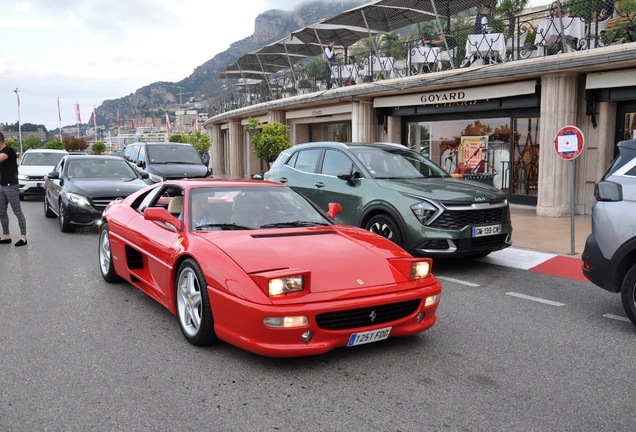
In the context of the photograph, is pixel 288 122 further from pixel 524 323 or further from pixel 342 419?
pixel 342 419

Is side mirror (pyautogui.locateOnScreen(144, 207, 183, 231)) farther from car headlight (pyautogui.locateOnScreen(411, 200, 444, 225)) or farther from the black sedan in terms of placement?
the black sedan

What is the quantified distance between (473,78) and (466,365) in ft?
36.4

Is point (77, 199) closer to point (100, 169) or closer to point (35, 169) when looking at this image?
point (100, 169)

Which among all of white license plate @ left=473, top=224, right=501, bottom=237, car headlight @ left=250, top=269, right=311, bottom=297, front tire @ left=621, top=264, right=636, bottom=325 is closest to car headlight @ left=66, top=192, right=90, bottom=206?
white license plate @ left=473, top=224, right=501, bottom=237

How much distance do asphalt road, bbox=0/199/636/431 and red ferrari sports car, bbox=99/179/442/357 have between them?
25 centimetres

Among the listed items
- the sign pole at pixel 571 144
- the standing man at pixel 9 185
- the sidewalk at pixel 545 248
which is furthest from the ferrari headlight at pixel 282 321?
the standing man at pixel 9 185

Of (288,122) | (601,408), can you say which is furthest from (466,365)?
(288,122)

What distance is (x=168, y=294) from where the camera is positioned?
4.75 metres

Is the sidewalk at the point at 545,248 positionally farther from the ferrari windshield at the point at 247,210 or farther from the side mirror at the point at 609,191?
the ferrari windshield at the point at 247,210

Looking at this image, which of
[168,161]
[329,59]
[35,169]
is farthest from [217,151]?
[168,161]

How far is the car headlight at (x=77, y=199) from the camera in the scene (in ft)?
34.4

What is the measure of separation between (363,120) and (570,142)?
11.0m

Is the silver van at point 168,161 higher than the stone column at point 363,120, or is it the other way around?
the stone column at point 363,120

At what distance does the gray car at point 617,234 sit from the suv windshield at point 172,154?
1336 cm
